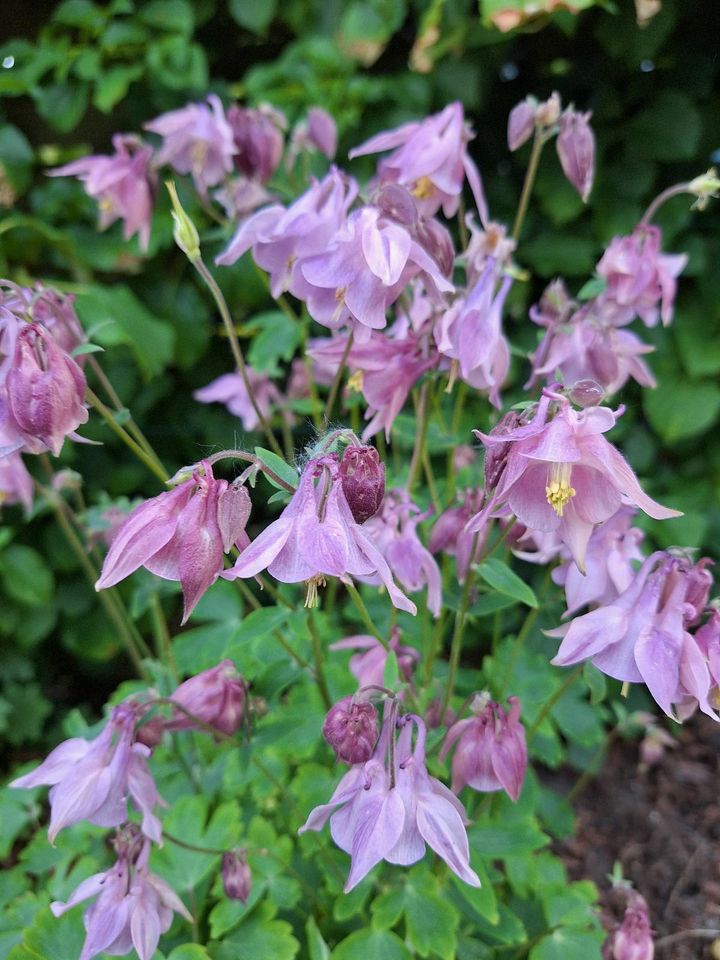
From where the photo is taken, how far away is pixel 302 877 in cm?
121

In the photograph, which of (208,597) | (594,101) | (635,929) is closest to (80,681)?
(208,597)

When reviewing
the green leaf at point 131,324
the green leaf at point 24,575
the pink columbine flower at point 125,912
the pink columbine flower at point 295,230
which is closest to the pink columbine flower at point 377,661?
the pink columbine flower at point 125,912

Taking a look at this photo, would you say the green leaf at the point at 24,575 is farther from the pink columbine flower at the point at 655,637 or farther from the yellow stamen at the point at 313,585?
the pink columbine flower at the point at 655,637

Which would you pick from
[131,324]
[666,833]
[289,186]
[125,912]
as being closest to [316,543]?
[125,912]

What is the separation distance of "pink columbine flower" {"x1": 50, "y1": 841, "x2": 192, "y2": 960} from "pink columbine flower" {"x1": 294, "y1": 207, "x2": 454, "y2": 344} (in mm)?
663

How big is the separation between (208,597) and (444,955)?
747 mm

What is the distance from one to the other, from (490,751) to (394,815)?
20 centimetres

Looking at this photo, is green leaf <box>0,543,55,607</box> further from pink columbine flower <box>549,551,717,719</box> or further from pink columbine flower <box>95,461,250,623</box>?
pink columbine flower <box>549,551,717,719</box>

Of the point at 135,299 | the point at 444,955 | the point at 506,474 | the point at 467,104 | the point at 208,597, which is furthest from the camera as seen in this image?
the point at 135,299

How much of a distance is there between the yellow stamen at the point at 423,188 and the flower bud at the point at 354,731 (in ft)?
2.19

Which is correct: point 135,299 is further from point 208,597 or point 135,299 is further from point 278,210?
point 278,210

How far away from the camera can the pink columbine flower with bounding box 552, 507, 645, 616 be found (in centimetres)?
97

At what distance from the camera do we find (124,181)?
133 cm

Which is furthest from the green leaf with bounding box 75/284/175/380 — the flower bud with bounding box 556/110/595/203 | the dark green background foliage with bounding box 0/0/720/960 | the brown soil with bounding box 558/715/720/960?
the brown soil with bounding box 558/715/720/960
